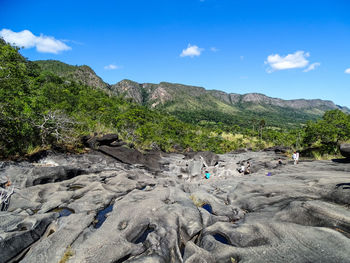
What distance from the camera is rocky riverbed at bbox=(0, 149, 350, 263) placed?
6.37 metres

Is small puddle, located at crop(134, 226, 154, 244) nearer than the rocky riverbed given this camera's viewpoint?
No

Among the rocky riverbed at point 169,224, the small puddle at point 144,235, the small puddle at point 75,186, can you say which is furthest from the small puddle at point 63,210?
the small puddle at point 144,235

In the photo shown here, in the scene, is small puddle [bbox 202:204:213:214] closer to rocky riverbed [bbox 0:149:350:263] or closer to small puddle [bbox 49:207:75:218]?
rocky riverbed [bbox 0:149:350:263]

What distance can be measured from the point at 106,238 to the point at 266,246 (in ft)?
21.0

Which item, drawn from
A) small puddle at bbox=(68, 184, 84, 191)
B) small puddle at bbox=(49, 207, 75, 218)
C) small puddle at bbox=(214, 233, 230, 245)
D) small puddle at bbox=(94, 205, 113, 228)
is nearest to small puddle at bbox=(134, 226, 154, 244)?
small puddle at bbox=(94, 205, 113, 228)

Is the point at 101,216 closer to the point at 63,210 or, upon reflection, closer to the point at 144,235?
the point at 63,210

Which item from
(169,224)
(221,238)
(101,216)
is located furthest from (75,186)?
(221,238)

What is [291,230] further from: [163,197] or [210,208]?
[163,197]

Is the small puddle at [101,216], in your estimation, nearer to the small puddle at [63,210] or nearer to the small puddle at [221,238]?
the small puddle at [63,210]

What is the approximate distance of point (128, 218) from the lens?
9.10m

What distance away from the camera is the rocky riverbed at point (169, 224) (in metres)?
6.37

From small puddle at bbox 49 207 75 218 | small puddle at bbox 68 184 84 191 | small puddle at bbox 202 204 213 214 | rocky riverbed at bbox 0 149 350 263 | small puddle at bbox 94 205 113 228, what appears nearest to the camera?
rocky riverbed at bbox 0 149 350 263

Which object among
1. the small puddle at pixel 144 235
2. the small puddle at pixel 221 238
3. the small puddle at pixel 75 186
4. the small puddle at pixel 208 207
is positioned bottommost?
the small puddle at pixel 208 207

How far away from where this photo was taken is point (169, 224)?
8656mm
